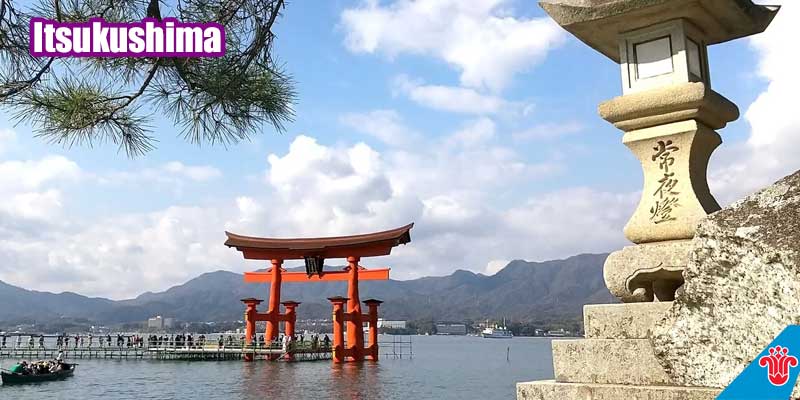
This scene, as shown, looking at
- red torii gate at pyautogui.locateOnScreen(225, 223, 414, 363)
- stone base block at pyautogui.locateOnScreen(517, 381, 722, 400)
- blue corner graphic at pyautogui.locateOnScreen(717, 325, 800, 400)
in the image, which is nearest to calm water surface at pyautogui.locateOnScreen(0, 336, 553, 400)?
red torii gate at pyautogui.locateOnScreen(225, 223, 414, 363)

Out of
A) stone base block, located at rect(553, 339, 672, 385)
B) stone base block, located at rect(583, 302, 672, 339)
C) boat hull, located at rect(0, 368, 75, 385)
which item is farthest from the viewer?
boat hull, located at rect(0, 368, 75, 385)

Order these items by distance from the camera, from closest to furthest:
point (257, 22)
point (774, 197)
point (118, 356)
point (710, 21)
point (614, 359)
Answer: point (774, 197) → point (614, 359) → point (710, 21) → point (257, 22) → point (118, 356)

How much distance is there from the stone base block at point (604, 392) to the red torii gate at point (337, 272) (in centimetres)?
2213

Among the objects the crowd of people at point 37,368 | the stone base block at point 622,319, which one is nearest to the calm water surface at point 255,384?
the crowd of people at point 37,368

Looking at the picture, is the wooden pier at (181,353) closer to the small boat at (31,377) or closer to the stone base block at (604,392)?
the small boat at (31,377)

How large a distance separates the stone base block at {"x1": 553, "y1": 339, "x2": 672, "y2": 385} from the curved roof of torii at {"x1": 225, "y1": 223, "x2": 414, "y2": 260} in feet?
73.2

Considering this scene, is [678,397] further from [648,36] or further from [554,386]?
[648,36]

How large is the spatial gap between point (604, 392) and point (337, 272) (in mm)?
25527

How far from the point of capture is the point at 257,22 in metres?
4.71

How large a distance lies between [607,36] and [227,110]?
9.18 ft

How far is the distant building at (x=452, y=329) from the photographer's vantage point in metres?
167

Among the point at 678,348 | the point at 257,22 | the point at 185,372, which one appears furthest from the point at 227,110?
the point at 185,372

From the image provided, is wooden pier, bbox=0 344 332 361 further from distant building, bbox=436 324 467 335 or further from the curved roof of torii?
distant building, bbox=436 324 467 335

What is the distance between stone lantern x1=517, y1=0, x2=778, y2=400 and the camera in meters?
3.48
